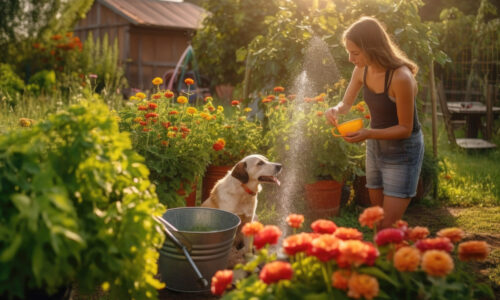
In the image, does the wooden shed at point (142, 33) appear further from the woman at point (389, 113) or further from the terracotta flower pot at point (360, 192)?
the woman at point (389, 113)

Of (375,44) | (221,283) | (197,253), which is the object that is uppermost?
(375,44)

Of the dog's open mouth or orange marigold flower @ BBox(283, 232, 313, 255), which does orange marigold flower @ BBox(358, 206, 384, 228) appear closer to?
orange marigold flower @ BBox(283, 232, 313, 255)

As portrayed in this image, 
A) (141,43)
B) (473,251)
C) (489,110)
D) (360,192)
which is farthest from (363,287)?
(141,43)

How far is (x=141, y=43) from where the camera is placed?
672 inches

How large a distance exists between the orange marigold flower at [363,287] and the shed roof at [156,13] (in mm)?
13891

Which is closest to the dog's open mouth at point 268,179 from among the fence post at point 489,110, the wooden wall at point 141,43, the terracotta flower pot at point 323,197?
the terracotta flower pot at point 323,197

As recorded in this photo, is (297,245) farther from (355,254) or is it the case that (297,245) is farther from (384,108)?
(384,108)

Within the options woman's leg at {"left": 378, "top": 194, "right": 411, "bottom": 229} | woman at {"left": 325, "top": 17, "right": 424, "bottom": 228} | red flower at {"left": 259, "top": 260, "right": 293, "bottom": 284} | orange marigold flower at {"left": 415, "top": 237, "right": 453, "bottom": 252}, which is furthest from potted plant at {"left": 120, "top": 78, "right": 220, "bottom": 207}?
orange marigold flower at {"left": 415, "top": 237, "right": 453, "bottom": 252}

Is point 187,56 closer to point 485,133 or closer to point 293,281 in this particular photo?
point 485,133

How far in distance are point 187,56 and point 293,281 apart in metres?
9.68

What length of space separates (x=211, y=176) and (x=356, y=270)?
3106mm

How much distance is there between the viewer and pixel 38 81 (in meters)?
11.2

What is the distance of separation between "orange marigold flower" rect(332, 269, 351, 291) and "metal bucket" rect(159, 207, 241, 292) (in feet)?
4.39

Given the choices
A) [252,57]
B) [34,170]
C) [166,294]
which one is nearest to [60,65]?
[252,57]
